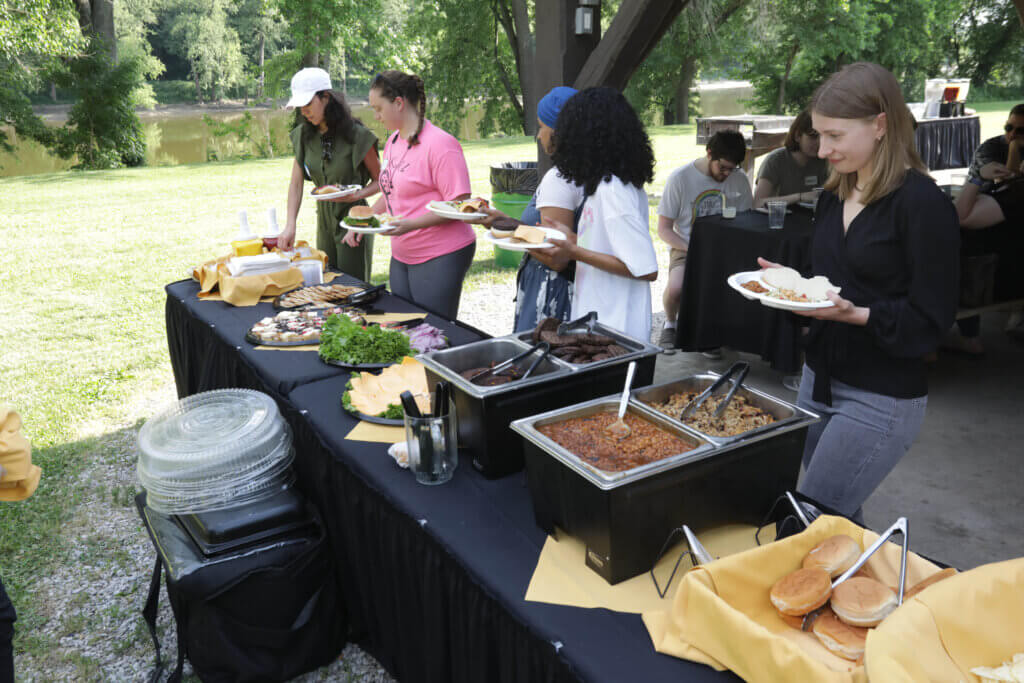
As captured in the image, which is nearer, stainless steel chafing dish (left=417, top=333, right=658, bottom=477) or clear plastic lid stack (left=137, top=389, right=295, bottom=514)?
stainless steel chafing dish (left=417, top=333, right=658, bottom=477)

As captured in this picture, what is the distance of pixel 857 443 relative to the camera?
5.57ft

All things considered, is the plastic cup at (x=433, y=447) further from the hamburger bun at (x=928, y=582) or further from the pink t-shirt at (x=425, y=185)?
A: the pink t-shirt at (x=425, y=185)

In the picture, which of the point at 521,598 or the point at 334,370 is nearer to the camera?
the point at 521,598

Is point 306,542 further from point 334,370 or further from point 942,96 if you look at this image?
point 942,96

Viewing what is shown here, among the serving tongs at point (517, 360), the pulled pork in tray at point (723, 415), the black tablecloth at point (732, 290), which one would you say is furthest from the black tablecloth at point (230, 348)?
the black tablecloth at point (732, 290)

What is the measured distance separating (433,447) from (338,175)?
8.48ft

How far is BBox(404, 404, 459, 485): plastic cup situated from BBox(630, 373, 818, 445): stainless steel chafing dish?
1.46 ft

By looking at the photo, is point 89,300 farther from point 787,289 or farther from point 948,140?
point 948,140

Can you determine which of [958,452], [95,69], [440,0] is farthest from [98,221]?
[958,452]

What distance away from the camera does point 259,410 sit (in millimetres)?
2170

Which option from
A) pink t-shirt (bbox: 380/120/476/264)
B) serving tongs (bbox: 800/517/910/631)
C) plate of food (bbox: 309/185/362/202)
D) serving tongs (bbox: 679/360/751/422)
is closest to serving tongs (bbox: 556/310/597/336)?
serving tongs (bbox: 679/360/751/422)

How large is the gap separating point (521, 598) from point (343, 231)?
10.2ft

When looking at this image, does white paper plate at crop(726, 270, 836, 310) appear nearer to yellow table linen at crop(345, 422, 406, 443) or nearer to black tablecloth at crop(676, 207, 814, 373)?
yellow table linen at crop(345, 422, 406, 443)

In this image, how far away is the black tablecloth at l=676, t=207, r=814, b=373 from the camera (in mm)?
3912
